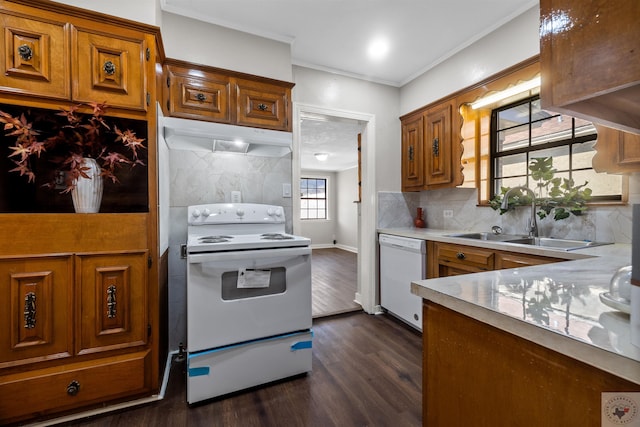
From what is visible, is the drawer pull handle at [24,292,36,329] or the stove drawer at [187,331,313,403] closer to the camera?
the drawer pull handle at [24,292,36,329]

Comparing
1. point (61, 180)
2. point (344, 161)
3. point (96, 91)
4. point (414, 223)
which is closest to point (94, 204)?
point (61, 180)

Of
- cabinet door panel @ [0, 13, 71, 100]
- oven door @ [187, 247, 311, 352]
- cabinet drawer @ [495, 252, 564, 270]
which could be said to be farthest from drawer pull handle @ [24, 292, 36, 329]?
cabinet drawer @ [495, 252, 564, 270]

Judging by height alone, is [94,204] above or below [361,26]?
below

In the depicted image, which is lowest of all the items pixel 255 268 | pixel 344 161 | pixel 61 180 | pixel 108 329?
pixel 108 329

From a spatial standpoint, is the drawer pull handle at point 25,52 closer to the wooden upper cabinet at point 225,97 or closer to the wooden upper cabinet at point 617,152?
the wooden upper cabinet at point 225,97

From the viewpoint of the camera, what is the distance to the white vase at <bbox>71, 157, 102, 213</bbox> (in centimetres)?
156

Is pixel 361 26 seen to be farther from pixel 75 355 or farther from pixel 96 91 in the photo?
pixel 75 355

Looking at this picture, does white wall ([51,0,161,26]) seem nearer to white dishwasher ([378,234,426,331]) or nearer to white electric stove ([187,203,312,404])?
white electric stove ([187,203,312,404])

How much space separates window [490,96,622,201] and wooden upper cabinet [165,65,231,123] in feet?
7.43

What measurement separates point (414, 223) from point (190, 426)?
267 centimetres

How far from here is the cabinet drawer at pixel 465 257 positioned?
193cm

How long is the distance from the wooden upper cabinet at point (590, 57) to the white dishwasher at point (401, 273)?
1.99m

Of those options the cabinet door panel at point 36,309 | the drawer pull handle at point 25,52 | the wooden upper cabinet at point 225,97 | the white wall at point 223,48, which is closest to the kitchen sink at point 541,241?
the wooden upper cabinet at point 225,97

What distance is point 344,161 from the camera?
6.87m
